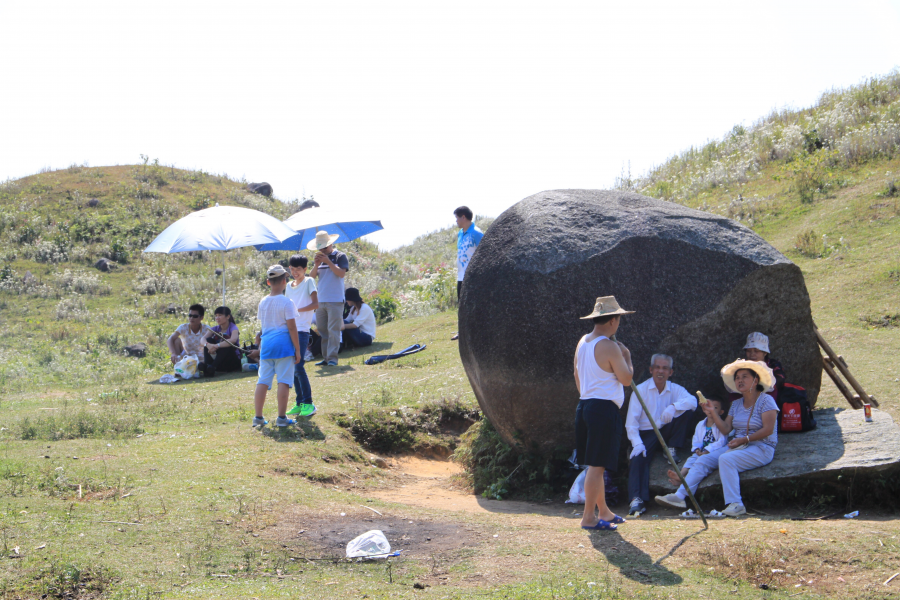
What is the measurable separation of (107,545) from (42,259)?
25.6 metres

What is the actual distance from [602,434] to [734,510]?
1.49m

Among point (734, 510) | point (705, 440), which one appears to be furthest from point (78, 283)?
point (734, 510)

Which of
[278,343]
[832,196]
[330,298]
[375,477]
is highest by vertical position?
[832,196]

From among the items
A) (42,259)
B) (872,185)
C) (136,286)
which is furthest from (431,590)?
(42,259)

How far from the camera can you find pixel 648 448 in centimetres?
673

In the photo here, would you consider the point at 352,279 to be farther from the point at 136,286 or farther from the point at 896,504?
the point at 896,504

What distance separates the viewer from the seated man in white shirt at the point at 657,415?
21.6 ft

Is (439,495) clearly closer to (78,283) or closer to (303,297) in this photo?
(303,297)

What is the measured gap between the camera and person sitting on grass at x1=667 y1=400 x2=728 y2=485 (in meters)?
6.43

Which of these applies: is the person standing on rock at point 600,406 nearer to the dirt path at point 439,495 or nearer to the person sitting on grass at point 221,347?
the dirt path at point 439,495

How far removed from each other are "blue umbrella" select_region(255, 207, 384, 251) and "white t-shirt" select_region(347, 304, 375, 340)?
1443 mm

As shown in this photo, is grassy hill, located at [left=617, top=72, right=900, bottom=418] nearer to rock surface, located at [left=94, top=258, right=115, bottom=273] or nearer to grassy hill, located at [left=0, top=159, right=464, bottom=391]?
grassy hill, located at [left=0, top=159, right=464, bottom=391]

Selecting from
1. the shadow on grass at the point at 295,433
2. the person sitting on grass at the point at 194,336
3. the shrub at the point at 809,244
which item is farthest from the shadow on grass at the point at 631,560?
the shrub at the point at 809,244

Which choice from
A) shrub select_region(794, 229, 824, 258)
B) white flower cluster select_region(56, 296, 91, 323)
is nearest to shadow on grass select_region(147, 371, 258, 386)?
white flower cluster select_region(56, 296, 91, 323)
